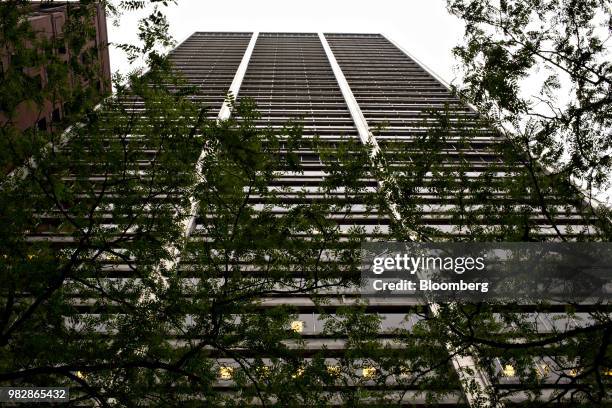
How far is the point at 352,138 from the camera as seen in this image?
10695 mm

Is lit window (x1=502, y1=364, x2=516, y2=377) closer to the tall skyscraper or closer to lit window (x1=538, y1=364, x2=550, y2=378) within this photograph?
the tall skyscraper

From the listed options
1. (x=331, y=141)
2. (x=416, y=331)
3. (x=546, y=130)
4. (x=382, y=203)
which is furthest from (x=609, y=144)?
(x=331, y=141)

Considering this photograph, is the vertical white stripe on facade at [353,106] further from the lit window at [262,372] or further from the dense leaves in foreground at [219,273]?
the lit window at [262,372]

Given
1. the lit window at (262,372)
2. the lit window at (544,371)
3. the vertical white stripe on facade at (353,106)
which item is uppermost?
the vertical white stripe on facade at (353,106)

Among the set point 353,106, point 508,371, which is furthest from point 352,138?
point 353,106

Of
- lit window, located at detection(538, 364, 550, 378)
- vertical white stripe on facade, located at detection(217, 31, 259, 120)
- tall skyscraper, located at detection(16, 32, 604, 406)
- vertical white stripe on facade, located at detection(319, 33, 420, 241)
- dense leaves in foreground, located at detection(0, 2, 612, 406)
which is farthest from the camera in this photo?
vertical white stripe on facade, located at detection(217, 31, 259, 120)

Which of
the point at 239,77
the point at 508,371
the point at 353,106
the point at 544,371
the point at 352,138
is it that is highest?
the point at 352,138

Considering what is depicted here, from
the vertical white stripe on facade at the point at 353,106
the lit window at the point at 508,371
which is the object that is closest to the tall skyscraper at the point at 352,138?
the vertical white stripe on facade at the point at 353,106

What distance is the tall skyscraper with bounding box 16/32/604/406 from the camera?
10398mm

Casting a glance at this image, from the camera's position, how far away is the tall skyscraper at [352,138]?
34.1 feet

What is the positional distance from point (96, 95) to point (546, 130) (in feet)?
29.9

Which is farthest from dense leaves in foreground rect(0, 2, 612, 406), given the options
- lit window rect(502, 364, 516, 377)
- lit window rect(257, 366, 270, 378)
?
lit window rect(502, 364, 516, 377)

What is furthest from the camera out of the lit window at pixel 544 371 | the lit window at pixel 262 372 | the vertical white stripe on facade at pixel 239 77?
the vertical white stripe on facade at pixel 239 77

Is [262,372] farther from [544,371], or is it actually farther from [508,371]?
[544,371]
